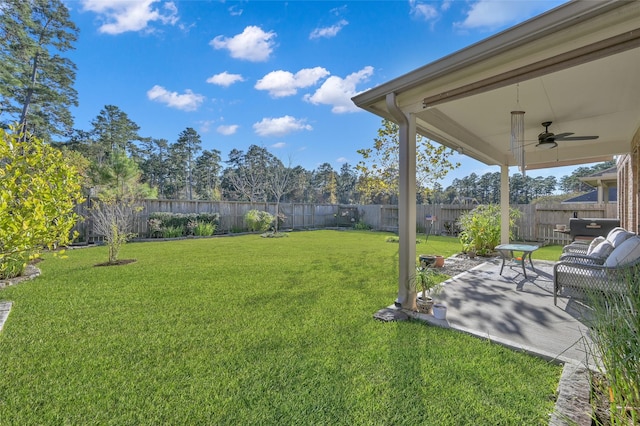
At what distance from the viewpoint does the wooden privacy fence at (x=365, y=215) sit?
30.8 feet

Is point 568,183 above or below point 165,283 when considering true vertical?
above

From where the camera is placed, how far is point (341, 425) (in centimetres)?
163

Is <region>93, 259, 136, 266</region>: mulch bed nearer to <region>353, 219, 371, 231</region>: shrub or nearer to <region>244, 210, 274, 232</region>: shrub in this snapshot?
<region>244, 210, 274, 232</region>: shrub

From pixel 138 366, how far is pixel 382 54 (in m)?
7.11

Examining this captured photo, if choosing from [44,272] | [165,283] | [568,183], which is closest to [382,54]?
[165,283]

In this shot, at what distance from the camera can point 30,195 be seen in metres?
2.38

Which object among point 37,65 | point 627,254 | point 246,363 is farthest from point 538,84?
point 37,65

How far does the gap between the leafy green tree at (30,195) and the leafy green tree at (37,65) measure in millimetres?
16499

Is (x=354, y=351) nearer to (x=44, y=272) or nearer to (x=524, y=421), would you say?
(x=524, y=421)

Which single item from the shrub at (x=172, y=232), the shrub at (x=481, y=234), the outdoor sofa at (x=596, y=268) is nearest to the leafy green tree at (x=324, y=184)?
the shrub at (x=172, y=232)

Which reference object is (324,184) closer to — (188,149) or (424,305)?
(188,149)

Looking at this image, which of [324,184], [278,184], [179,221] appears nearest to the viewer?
[179,221]

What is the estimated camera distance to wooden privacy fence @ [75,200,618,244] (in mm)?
9398

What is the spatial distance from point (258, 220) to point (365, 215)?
6.42 metres
